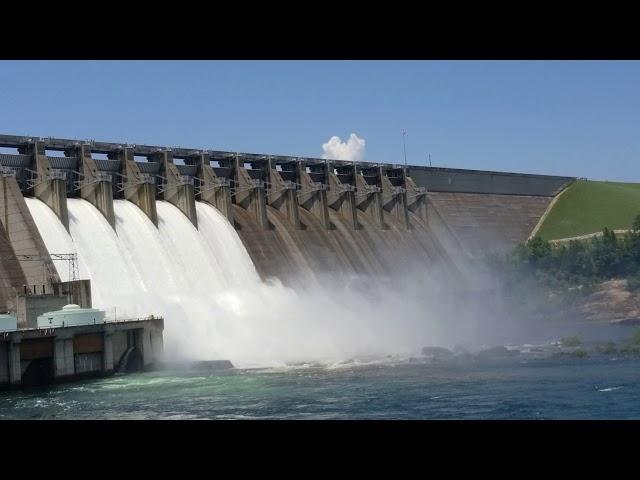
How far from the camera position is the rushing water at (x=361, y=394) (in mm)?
23672

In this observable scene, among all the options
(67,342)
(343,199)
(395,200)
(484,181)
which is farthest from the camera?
(484,181)

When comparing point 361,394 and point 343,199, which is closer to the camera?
point 361,394

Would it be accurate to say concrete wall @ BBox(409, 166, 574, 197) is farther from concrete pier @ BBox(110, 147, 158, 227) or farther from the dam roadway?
concrete pier @ BBox(110, 147, 158, 227)

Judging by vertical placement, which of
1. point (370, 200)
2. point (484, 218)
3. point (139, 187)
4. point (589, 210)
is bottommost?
point (139, 187)

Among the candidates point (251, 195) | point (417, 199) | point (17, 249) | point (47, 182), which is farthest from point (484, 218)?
point (17, 249)

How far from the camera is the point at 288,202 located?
62.1 metres

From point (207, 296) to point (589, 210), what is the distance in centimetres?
6165

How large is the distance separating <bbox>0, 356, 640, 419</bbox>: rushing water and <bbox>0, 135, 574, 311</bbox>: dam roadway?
9310 millimetres

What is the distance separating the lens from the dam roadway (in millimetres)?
44656

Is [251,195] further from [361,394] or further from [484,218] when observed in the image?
[361,394]

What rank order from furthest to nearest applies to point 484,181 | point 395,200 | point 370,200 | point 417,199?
point 484,181 < point 417,199 < point 395,200 < point 370,200

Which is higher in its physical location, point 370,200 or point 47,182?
point 370,200
